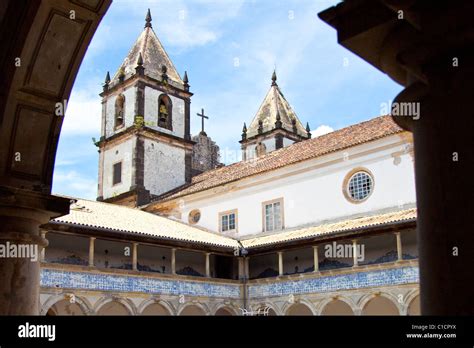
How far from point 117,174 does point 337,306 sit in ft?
45.9

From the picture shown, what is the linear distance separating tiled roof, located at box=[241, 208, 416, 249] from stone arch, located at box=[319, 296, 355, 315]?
2.18 m

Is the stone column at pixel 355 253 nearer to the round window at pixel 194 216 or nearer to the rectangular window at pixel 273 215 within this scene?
the rectangular window at pixel 273 215

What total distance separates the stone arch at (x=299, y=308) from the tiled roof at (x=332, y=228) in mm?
2199

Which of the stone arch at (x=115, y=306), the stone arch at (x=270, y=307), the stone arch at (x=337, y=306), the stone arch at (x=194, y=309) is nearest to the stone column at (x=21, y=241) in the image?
the stone arch at (x=115, y=306)

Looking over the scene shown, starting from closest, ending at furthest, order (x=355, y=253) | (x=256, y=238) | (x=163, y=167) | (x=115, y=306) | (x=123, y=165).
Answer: (x=355, y=253) → (x=115, y=306) → (x=256, y=238) → (x=123, y=165) → (x=163, y=167)

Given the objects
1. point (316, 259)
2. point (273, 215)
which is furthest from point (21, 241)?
point (273, 215)

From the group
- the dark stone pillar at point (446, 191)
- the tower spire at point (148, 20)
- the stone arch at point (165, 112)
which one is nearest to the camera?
A: the dark stone pillar at point (446, 191)

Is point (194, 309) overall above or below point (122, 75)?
below

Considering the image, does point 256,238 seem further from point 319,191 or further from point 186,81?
point 186,81

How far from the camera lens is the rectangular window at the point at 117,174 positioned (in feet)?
106

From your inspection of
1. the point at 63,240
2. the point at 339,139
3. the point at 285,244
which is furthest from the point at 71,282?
the point at 339,139

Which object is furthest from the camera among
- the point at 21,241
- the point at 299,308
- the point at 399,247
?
the point at 299,308

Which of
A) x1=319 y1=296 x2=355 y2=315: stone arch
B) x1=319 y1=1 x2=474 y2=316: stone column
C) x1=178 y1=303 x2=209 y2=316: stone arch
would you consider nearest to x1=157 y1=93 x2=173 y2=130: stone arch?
x1=178 y1=303 x2=209 y2=316: stone arch

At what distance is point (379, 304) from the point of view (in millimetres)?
22188
